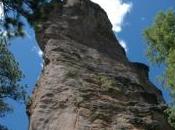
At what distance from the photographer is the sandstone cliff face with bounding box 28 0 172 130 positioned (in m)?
18.4

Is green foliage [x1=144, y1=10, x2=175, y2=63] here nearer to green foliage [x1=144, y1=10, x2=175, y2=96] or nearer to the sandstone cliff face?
green foliage [x1=144, y1=10, x2=175, y2=96]

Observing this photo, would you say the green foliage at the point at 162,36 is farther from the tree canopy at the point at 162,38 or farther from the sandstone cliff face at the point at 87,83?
the sandstone cliff face at the point at 87,83

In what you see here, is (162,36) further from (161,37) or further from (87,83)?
(87,83)

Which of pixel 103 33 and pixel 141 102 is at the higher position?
pixel 103 33

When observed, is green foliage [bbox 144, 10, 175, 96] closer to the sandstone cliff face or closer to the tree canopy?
the tree canopy

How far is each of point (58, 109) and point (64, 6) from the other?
9660mm

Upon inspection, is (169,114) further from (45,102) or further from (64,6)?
(64,6)

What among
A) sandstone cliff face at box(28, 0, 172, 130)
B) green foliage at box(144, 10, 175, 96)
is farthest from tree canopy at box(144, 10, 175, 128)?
sandstone cliff face at box(28, 0, 172, 130)

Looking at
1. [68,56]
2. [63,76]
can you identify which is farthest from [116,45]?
[63,76]

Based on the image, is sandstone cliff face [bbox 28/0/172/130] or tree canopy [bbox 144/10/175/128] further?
tree canopy [bbox 144/10/175/128]

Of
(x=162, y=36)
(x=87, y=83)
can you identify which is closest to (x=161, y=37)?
(x=162, y=36)

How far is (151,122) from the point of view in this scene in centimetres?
1833

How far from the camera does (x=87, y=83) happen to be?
2042cm

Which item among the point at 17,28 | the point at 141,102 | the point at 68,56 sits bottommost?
the point at 141,102
